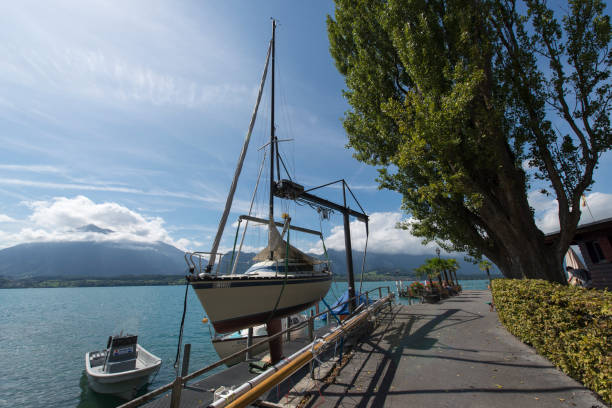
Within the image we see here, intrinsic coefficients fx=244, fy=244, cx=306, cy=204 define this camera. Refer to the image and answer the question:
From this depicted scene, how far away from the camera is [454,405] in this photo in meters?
4.77

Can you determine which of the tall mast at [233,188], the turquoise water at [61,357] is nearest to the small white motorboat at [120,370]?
the turquoise water at [61,357]

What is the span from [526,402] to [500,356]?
2.84m

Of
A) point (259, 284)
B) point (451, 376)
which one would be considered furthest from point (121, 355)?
point (451, 376)

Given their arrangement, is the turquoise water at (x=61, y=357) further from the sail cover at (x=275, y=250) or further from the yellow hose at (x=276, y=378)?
the yellow hose at (x=276, y=378)

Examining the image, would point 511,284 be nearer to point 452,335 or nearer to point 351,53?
point 452,335

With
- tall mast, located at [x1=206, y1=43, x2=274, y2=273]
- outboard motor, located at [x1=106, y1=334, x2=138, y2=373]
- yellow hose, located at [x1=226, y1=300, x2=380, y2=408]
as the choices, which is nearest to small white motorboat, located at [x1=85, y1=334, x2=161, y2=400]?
outboard motor, located at [x1=106, y1=334, x2=138, y2=373]

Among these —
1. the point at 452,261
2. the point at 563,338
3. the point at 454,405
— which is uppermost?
the point at 452,261

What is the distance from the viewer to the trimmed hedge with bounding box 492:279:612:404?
4238 mm

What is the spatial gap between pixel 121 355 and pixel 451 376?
1766 cm

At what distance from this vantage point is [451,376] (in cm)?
602

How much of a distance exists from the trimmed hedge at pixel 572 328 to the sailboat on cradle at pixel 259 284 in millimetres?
7595

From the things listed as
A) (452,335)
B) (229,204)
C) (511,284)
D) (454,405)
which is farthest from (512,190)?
(229,204)

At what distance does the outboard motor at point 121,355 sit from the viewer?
14108mm

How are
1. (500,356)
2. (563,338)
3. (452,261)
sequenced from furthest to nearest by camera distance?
1. (452,261)
2. (500,356)
3. (563,338)
